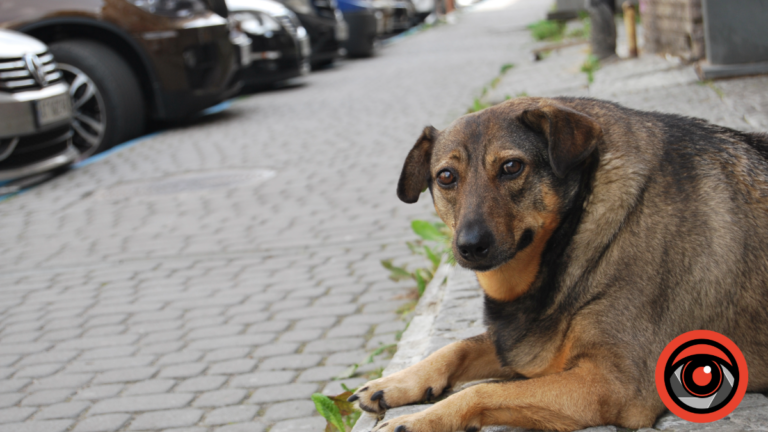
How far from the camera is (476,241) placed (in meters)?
2.74

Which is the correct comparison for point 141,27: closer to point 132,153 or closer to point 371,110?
point 132,153

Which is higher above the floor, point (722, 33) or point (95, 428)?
point (722, 33)

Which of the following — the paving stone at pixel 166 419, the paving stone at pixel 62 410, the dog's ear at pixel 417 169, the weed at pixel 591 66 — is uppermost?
the dog's ear at pixel 417 169

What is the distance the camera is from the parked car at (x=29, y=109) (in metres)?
7.84

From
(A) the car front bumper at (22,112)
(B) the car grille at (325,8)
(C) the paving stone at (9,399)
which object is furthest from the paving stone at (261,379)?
(B) the car grille at (325,8)

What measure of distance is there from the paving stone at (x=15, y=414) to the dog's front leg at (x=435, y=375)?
5.80 feet

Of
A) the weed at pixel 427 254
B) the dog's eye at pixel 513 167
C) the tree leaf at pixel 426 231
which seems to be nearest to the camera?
the dog's eye at pixel 513 167

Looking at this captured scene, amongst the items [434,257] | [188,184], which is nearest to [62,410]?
[434,257]

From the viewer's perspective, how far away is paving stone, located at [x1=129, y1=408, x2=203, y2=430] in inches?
140

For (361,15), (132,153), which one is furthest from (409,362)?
(361,15)

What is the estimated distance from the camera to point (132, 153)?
10086 mm

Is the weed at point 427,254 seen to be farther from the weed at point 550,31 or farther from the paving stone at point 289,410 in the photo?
the weed at point 550,31

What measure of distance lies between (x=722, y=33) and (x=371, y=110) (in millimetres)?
5635

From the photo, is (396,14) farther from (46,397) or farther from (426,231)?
(46,397)
